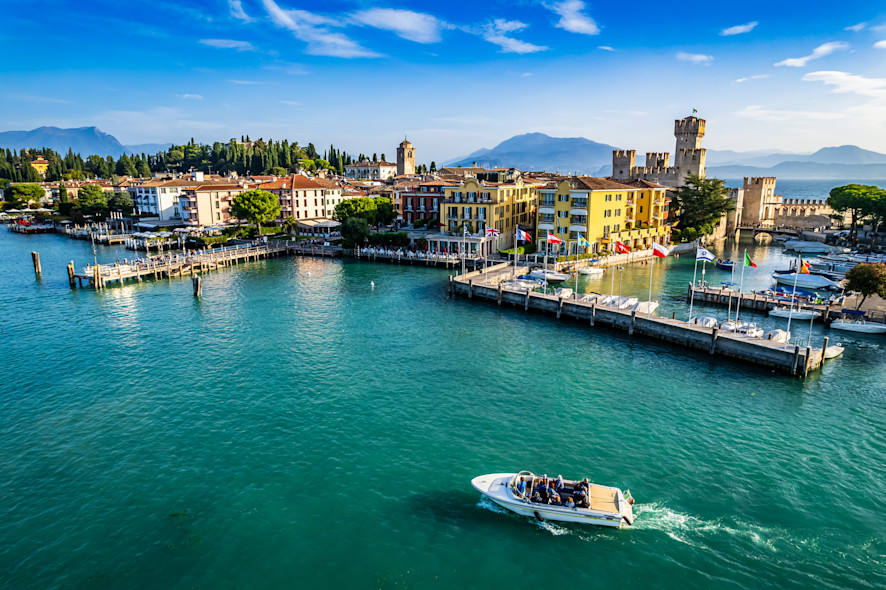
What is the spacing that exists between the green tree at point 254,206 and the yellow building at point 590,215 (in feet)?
181

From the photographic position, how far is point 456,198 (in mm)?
92000

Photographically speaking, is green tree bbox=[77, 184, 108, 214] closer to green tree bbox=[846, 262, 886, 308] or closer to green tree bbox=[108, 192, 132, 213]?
green tree bbox=[108, 192, 132, 213]

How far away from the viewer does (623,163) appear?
432ft

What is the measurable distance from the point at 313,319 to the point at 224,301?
49.9 feet

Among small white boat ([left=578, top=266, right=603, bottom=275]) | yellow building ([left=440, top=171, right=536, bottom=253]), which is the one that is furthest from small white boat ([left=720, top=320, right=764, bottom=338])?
yellow building ([left=440, top=171, right=536, bottom=253])

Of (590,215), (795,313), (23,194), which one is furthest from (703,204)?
(23,194)

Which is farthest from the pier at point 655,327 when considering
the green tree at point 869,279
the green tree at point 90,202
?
the green tree at point 90,202

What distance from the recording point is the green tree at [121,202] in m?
146

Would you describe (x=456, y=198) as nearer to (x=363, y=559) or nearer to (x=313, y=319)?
(x=313, y=319)

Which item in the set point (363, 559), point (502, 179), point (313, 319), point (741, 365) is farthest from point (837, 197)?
point (363, 559)

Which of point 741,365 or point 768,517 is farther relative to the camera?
point 741,365

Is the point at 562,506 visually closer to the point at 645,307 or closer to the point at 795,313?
the point at 645,307

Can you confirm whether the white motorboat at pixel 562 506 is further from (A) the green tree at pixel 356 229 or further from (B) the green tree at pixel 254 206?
(B) the green tree at pixel 254 206

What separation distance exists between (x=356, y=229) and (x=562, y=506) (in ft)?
255
